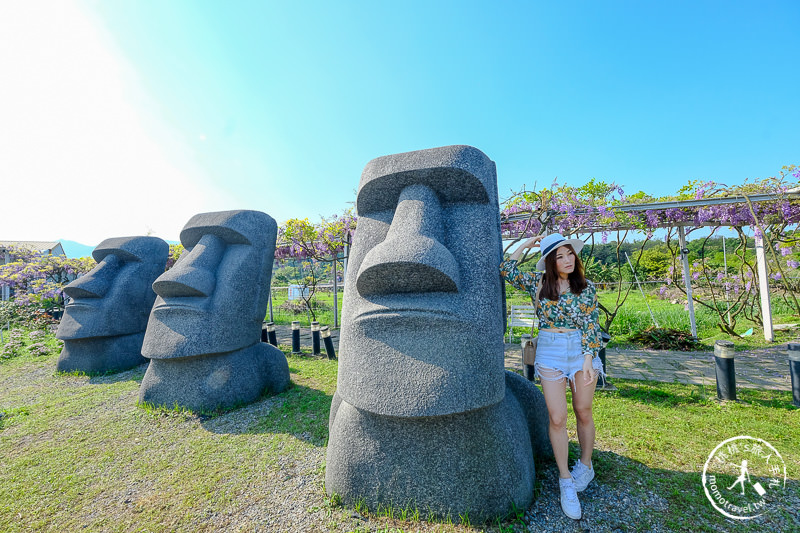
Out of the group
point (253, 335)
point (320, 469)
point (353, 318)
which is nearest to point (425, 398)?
point (353, 318)

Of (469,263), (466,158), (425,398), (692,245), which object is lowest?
(425,398)

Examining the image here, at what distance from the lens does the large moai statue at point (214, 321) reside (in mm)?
4008

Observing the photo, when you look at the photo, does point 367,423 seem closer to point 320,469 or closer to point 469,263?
point 320,469

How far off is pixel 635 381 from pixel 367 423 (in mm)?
4562

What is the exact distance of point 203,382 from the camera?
159 inches

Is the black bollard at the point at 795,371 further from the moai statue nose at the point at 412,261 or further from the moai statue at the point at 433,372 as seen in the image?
the moai statue nose at the point at 412,261

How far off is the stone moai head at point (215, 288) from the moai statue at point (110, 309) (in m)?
2.39

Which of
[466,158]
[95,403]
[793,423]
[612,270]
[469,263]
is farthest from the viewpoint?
[612,270]

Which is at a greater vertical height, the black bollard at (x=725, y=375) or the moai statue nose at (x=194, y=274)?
the moai statue nose at (x=194, y=274)

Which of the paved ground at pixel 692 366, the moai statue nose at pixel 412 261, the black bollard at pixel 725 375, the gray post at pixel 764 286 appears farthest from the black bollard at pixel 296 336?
the gray post at pixel 764 286

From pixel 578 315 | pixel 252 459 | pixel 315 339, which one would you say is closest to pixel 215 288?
pixel 252 459

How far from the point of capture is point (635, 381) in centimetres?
491

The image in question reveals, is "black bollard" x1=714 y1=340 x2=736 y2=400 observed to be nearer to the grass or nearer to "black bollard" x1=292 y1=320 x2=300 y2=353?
the grass

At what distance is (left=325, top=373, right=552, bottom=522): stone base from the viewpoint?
2.09 metres
